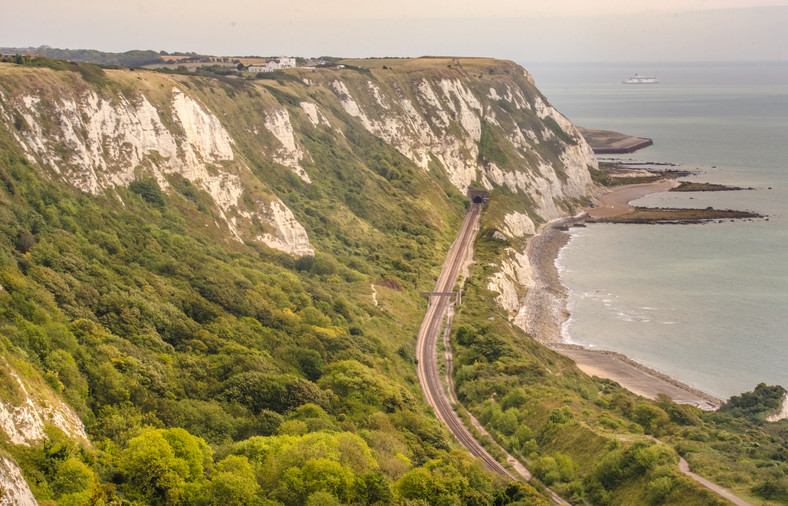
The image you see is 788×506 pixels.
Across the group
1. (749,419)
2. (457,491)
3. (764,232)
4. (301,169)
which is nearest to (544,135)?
(764,232)

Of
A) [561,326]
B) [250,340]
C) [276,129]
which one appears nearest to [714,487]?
[250,340]

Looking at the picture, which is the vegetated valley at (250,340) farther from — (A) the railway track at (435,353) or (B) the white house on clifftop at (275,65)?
(B) the white house on clifftop at (275,65)

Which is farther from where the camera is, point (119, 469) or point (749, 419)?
point (749, 419)

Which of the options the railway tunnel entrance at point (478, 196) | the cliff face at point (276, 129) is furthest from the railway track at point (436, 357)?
the cliff face at point (276, 129)

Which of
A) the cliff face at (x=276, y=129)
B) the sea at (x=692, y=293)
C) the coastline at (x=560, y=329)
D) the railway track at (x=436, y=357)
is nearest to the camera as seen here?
the railway track at (x=436, y=357)

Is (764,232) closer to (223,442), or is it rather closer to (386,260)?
(386,260)

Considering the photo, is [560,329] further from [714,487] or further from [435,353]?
[714,487]
